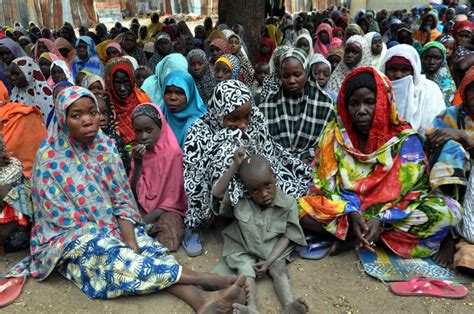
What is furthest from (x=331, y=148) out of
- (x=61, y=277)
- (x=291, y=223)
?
(x=61, y=277)

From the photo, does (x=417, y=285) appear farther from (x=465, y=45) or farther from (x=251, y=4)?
(x=251, y=4)

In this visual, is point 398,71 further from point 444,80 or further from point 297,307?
point 297,307

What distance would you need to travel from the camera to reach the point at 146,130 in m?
3.66

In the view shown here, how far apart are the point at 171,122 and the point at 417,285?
2987 millimetres

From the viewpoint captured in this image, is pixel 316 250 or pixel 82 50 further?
pixel 82 50

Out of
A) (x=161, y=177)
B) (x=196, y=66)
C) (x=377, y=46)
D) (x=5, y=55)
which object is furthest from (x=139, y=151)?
(x=377, y=46)

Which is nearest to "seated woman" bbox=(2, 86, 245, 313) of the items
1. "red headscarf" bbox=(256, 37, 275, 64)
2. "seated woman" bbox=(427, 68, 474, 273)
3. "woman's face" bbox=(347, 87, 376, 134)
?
"woman's face" bbox=(347, 87, 376, 134)

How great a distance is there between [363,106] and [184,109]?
2153 mm

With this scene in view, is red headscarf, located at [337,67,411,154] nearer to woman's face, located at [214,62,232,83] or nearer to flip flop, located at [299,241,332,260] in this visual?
flip flop, located at [299,241,332,260]

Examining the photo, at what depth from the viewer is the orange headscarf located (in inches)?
163

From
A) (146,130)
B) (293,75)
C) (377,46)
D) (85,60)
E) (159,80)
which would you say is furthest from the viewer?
(85,60)

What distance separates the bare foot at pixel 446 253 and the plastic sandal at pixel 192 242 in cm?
186

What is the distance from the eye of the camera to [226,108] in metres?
3.34

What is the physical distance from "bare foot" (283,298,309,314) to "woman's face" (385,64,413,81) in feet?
9.20
